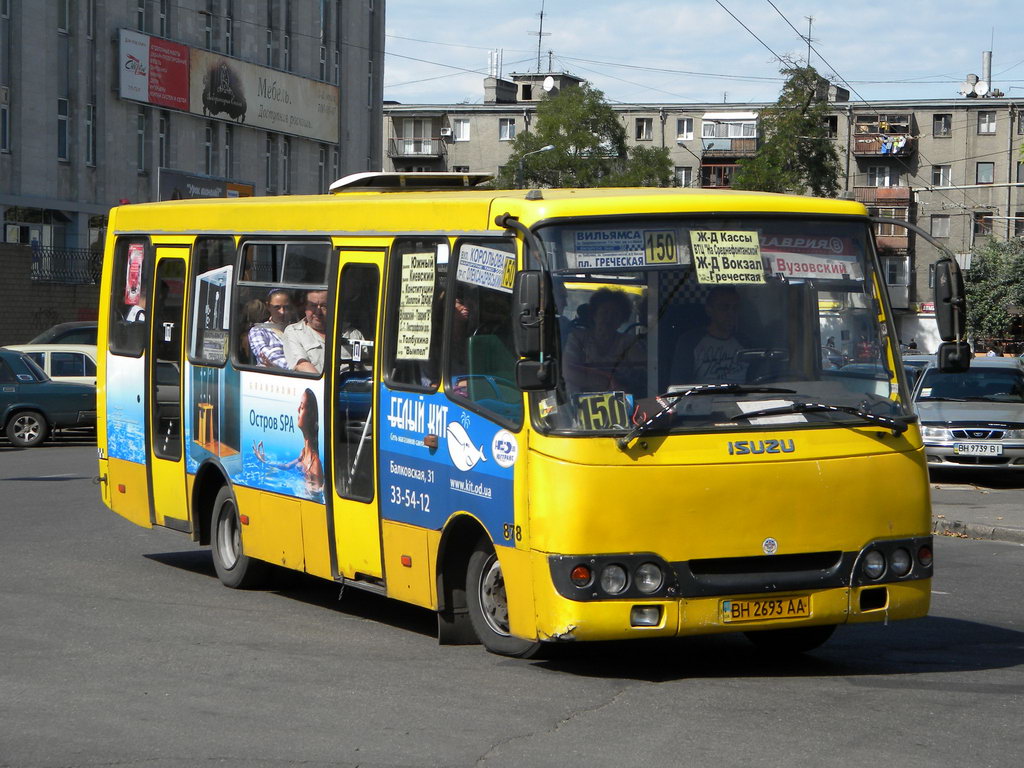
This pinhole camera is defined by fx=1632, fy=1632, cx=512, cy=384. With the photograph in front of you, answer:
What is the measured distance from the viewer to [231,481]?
11.6 meters

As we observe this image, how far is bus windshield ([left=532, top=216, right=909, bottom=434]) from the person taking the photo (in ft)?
26.4

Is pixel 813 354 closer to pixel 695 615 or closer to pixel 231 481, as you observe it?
pixel 695 615

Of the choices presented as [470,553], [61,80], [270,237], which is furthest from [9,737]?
[61,80]

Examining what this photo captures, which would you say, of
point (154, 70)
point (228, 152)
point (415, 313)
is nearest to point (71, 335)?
point (154, 70)

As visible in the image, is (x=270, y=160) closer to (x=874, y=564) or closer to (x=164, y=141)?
(x=164, y=141)

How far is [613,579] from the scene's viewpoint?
7891 millimetres

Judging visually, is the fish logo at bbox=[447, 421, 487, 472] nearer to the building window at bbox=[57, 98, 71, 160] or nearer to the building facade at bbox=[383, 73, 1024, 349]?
the building window at bbox=[57, 98, 71, 160]

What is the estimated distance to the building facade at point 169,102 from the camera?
49000 millimetres

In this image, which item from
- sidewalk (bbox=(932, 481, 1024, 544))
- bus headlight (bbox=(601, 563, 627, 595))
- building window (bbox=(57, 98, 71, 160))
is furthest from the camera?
building window (bbox=(57, 98, 71, 160))

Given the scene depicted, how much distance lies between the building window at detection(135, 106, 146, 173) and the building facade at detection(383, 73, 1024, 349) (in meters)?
37.8

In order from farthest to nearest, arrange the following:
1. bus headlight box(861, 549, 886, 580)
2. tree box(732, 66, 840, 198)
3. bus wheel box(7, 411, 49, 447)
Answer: tree box(732, 66, 840, 198), bus wheel box(7, 411, 49, 447), bus headlight box(861, 549, 886, 580)

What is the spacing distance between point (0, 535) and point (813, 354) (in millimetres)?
8662

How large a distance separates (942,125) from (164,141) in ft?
171

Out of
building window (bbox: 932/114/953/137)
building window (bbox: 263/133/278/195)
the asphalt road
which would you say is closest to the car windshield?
the asphalt road
